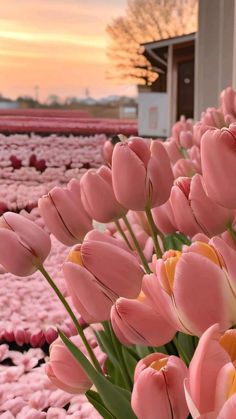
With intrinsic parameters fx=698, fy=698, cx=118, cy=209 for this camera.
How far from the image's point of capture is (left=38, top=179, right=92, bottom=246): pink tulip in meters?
0.47

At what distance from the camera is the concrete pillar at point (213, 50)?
3.31m

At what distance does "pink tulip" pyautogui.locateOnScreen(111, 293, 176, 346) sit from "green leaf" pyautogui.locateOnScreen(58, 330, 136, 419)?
78 millimetres

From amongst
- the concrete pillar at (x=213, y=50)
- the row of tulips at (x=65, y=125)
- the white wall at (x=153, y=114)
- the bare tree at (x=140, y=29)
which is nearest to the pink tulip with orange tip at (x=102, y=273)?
the concrete pillar at (x=213, y=50)

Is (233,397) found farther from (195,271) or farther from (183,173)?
(183,173)

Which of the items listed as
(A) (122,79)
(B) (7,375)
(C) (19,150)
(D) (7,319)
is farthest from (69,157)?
(B) (7,375)

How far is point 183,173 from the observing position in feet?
2.28

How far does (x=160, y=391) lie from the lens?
0.29 m

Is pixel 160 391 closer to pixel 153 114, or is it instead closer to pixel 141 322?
pixel 141 322

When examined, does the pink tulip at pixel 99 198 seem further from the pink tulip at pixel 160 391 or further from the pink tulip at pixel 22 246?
the pink tulip at pixel 160 391

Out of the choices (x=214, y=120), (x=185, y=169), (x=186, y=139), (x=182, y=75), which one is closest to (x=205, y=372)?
(x=185, y=169)

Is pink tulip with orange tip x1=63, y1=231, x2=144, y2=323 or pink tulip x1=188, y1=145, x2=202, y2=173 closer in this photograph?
pink tulip with orange tip x1=63, y1=231, x2=144, y2=323

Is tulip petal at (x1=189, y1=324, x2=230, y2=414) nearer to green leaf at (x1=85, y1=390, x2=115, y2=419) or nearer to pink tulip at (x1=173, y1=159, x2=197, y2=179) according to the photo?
green leaf at (x1=85, y1=390, x2=115, y2=419)

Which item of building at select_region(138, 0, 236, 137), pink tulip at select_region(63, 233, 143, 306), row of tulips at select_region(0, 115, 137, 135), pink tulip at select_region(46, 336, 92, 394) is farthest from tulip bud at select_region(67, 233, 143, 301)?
row of tulips at select_region(0, 115, 137, 135)

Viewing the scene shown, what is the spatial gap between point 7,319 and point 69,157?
392cm
